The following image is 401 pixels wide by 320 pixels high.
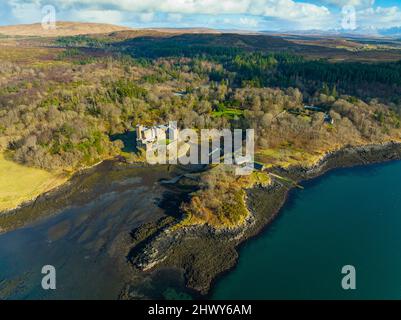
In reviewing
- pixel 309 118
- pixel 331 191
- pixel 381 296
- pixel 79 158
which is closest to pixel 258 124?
pixel 309 118

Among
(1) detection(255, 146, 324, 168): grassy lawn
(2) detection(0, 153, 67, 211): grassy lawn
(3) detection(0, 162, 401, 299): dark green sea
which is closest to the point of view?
(3) detection(0, 162, 401, 299): dark green sea

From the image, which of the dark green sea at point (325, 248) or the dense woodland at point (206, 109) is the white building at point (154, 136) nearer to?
the dense woodland at point (206, 109)

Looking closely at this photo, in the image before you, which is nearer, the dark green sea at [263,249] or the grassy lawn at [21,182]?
the dark green sea at [263,249]

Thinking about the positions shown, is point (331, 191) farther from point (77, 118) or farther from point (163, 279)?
point (77, 118)

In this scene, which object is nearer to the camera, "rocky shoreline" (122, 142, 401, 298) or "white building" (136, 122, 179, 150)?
"rocky shoreline" (122, 142, 401, 298)

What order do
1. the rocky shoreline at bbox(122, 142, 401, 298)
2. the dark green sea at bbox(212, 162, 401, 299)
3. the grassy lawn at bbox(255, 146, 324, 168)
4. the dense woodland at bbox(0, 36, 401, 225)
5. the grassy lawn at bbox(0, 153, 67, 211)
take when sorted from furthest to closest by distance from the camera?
the dense woodland at bbox(0, 36, 401, 225), the grassy lawn at bbox(255, 146, 324, 168), the grassy lawn at bbox(0, 153, 67, 211), the rocky shoreline at bbox(122, 142, 401, 298), the dark green sea at bbox(212, 162, 401, 299)

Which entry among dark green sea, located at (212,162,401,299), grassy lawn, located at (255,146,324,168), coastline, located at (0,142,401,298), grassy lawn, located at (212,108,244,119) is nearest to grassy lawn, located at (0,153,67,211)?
coastline, located at (0,142,401,298)

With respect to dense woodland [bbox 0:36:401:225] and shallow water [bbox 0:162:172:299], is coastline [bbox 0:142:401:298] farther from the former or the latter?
dense woodland [bbox 0:36:401:225]

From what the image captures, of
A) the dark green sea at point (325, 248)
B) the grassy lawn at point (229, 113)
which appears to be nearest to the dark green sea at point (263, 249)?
the dark green sea at point (325, 248)
